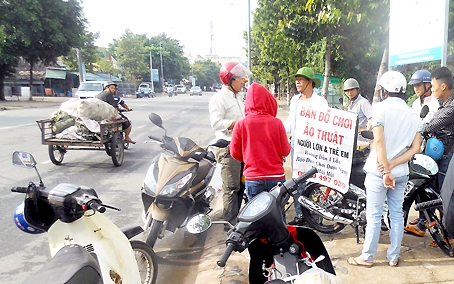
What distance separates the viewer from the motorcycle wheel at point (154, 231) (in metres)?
3.46

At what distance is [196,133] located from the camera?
1233 cm

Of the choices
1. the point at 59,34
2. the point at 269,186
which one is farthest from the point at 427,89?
the point at 59,34

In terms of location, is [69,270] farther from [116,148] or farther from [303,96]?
[116,148]

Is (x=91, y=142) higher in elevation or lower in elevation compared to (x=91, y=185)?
higher

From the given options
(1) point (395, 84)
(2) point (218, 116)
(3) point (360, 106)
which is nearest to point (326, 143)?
(1) point (395, 84)

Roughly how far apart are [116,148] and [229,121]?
4.07 metres

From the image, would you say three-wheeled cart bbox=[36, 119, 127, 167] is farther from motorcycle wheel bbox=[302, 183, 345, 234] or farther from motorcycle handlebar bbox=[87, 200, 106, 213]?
motorcycle handlebar bbox=[87, 200, 106, 213]

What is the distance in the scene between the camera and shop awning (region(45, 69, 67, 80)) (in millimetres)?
38938

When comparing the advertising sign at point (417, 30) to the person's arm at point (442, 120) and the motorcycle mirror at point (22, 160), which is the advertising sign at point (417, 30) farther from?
the motorcycle mirror at point (22, 160)

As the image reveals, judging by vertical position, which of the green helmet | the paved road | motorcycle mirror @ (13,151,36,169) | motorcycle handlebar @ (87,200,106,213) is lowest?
the paved road

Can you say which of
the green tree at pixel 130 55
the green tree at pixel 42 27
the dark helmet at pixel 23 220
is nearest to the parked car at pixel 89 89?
the green tree at pixel 42 27

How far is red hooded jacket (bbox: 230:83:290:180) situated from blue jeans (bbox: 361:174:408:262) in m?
0.75

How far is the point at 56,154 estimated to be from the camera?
7.61 m

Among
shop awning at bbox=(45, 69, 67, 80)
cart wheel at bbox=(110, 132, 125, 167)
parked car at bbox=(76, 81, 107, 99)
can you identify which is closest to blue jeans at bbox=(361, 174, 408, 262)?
cart wheel at bbox=(110, 132, 125, 167)
